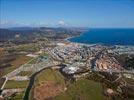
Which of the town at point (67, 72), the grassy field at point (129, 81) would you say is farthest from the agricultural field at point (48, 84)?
the grassy field at point (129, 81)

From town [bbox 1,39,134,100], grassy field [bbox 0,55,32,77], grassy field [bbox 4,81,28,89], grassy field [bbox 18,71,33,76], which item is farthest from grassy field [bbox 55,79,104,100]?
grassy field [bbox 0,55,32,77]

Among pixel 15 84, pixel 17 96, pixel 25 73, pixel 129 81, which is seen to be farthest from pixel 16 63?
pixel 129 81

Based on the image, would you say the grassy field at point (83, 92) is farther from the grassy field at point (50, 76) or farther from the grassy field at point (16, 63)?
the grassy field at point (16, 63)

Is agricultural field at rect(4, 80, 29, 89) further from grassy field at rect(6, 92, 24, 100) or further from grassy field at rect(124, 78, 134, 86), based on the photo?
grassy field at rect(124, 78, 134, 86)

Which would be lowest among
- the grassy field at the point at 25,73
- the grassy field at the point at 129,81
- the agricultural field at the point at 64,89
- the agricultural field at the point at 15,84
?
the grassy field at the point at 25,73

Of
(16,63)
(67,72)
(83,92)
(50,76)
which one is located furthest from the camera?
(16,63)

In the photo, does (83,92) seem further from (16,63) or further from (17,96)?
(16,63)

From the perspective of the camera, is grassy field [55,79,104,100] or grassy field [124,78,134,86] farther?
grassy field [124,78,134,86]

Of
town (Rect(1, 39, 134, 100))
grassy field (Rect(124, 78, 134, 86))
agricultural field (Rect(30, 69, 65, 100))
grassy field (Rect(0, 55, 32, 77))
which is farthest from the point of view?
grassy field (Rect(0, 55, 32, 77))

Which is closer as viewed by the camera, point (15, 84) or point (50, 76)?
point (15, 84)
